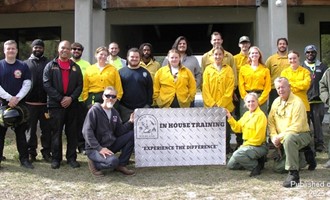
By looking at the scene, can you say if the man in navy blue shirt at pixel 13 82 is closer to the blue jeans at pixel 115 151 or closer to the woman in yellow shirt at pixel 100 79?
the woman in yellow shirt at pixel 100 79

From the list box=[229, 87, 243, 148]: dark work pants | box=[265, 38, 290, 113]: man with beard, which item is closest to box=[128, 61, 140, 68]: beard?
box=[229, 87, 243, 148]: dark work pants

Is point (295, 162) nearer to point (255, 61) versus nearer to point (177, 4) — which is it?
point (255, 61)

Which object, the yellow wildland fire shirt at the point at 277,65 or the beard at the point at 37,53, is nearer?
the beard at the point at 37,53

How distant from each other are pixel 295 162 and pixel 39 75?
386 centimetres

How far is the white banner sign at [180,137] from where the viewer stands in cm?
631

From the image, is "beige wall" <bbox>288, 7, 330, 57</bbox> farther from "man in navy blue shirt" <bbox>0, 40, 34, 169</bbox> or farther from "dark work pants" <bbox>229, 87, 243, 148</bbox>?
"man in navy blue shirt" <bbox>0, 40, 34, 169</bbox>

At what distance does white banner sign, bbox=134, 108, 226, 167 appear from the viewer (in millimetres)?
6309

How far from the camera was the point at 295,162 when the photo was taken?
548 cm

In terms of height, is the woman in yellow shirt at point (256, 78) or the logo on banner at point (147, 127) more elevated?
the woman in yellow shirt at point (256, 78)

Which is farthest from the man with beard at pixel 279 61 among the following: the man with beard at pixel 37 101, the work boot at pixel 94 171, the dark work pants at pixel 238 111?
the man with beard at pixel 37 101

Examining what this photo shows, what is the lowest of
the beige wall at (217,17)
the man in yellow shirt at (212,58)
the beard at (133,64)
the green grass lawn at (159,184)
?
the green grass lawn at (159,184)

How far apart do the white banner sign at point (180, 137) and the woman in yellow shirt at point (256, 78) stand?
653mm

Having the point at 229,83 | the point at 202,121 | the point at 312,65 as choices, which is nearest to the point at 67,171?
the point at 202,121

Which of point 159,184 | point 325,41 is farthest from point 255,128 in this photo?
point 325,41
